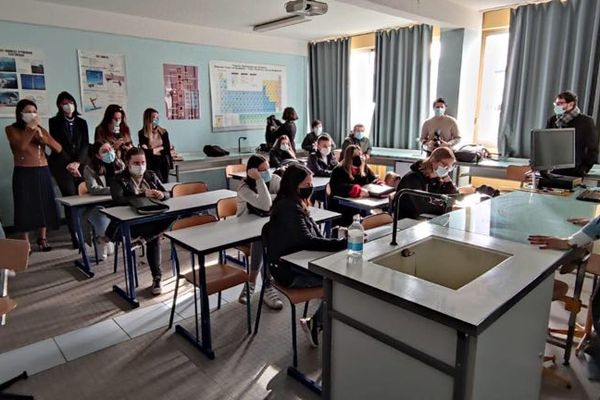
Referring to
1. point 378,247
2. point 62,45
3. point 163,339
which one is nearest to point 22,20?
point 62,45

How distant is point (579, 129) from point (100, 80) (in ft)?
16.9

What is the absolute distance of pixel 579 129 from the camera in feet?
12.3

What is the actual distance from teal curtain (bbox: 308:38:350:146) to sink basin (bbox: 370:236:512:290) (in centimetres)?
505

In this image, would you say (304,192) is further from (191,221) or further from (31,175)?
(31,175)

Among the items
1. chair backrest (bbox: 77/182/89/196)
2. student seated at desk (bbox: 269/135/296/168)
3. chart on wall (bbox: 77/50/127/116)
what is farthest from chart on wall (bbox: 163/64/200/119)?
chair backrest (bbox: 77/182/89/196)

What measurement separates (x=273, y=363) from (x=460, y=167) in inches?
147

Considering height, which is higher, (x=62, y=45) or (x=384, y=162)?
(x=62, y=45)

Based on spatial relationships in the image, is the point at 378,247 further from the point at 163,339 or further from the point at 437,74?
the point at 437,74

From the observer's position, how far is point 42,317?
2.92 m

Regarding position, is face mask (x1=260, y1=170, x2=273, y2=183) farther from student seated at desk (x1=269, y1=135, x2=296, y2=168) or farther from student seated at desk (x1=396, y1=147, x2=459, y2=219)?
student seated at desk (x1=269, y1=135, x2=296, y2=168)

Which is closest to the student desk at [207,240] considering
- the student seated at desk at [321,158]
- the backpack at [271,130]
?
the student seated at desk at [321,158]

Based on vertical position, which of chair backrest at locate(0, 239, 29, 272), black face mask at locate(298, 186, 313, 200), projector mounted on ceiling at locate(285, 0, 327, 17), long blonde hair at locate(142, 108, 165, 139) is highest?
projector mounted on ceiling at locate(285, 0, 327, 17)

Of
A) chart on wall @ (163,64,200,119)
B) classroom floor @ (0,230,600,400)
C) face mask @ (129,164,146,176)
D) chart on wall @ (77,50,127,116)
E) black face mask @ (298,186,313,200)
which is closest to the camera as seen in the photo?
classroom floor @ (0,230,600,400)

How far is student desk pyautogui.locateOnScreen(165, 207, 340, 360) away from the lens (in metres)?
2.42
